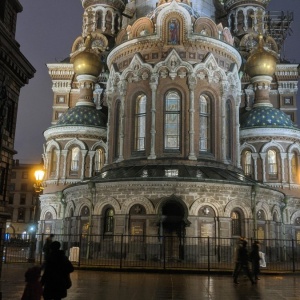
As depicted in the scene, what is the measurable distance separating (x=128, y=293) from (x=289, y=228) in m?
26.9

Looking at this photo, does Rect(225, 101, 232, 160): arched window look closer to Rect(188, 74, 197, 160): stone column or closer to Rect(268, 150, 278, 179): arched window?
Rect(188, 74, 197, 160): stone column

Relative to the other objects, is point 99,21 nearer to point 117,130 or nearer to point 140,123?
point 117,130

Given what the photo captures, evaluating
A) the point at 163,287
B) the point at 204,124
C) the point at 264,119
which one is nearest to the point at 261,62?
the point at 264,119

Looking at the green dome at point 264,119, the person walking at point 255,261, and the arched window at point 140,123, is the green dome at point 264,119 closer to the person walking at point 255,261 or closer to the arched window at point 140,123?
the arched window at point 140,123

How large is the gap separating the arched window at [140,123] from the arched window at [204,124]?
4048 millimetres

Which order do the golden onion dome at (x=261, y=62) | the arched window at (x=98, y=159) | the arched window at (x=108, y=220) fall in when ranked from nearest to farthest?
the arched window at (x=108, y=220)
the arched window at (x=98, y=159)
the golden onion dome at (x=261, y=62)

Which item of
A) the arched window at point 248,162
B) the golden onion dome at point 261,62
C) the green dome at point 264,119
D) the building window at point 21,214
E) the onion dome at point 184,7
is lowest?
the building window at point 21,214

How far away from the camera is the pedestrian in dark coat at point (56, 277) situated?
995 cm

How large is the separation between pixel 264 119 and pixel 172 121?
34.8ft

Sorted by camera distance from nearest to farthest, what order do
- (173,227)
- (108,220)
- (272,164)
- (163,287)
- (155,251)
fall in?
(163,287)
(155,251)
(173,227)
(108,220)
(272,164)

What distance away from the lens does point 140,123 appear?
113 ft

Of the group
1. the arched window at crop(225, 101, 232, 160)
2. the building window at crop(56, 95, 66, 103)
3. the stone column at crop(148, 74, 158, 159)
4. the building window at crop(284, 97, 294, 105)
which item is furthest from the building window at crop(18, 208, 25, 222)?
the arched window at crop(225, 101, 232, 160)

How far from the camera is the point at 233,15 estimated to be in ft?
172

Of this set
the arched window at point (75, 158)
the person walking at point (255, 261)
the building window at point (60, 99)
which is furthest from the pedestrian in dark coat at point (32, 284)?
the building window at point (60, 99)
